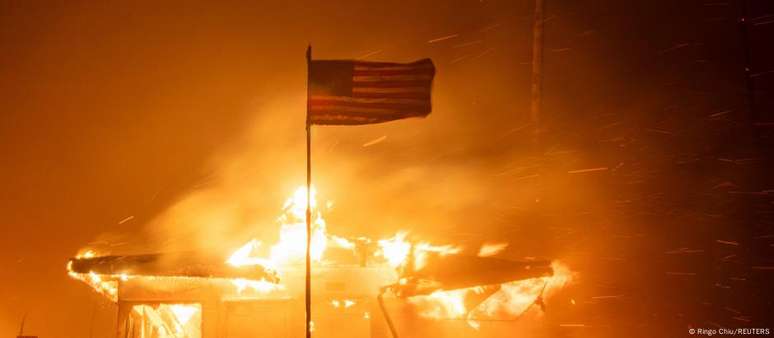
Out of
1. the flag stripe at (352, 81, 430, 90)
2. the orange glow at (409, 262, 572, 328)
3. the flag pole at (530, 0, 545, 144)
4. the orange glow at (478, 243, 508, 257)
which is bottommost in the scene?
the orange glow at (409, 262, 572, 328)

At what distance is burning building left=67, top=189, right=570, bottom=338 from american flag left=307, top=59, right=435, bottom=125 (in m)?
2.64

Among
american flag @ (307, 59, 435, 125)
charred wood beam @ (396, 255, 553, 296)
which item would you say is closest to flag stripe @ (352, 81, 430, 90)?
american flag @ (307, 59, 435, 125)

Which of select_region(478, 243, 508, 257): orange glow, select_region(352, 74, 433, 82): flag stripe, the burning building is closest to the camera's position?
select_region(352, 74, 433, 82): flag stripe

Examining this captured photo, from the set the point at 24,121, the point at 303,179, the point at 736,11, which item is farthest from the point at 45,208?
the point at 736,11

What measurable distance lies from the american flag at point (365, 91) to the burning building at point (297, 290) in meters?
2.64

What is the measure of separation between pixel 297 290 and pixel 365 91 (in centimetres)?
372

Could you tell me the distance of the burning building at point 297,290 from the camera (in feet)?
33.4

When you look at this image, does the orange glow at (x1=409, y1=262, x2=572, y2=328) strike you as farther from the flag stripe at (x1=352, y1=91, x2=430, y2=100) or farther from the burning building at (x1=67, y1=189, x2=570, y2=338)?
the flag stripe at (x1=352, y1=91, x2=430, y2=100)

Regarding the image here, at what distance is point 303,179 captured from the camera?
12.7 metres

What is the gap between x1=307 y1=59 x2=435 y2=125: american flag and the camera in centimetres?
915

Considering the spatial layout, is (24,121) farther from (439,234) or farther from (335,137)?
(439,234)

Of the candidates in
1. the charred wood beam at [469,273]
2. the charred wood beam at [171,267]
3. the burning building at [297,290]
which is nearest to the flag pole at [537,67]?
the charred wood beam at [469,273]

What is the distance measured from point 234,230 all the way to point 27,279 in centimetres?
474

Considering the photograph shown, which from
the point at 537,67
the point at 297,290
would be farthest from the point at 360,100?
the point at 537,67
